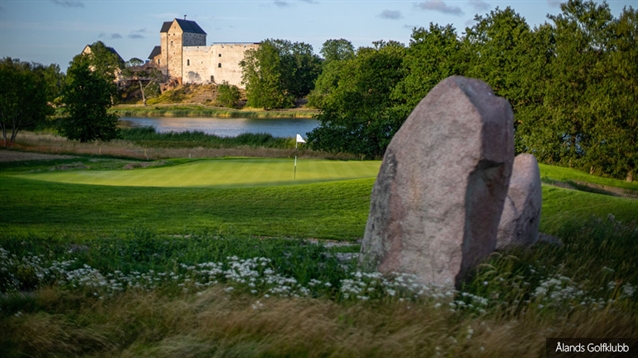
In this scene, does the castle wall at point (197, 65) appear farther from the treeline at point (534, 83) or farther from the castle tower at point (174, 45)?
the treeline at point (534, 83)

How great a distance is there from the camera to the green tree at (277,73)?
102812 mm

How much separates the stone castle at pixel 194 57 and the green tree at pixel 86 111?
75327 millimetres

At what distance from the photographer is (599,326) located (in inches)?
211

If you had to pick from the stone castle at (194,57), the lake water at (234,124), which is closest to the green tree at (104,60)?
the stone castle at (194,57)

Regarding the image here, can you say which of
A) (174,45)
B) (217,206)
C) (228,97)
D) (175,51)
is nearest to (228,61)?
(175,51)

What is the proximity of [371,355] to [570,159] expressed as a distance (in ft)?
113

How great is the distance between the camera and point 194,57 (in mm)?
125812

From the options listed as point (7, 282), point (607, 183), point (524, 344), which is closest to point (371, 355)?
point (524, 344)

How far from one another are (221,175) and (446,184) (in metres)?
17.5

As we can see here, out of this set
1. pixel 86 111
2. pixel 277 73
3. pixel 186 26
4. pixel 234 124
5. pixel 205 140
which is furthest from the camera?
pixel 186 26

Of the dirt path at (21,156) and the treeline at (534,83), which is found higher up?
the treeline at (534,83)

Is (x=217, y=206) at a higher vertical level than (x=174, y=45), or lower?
lower

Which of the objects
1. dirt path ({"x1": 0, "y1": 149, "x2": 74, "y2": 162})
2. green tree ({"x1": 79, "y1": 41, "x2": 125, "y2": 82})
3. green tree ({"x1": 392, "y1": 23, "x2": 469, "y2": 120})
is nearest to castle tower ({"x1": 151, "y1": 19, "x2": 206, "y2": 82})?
green tree ({"x1": 79, "y1": 41, "x2": 125, "y2": 82})

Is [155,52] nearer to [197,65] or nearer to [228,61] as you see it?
[197,65]
